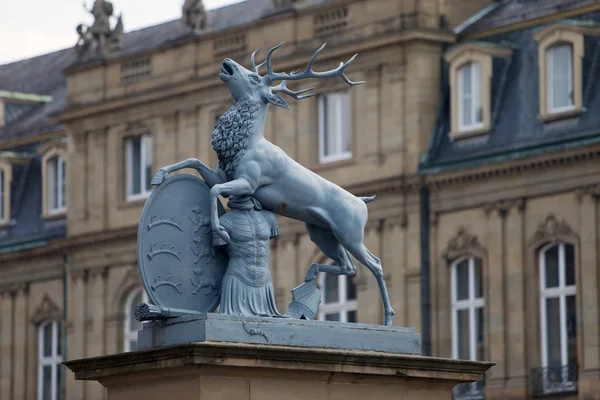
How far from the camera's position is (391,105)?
5962cm

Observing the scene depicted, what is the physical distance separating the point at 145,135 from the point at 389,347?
4714 cm

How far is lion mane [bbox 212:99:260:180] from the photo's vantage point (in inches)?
832

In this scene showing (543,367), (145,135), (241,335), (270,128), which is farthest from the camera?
(145,135)

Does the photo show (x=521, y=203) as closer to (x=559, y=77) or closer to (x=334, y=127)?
(x=559, y=77)

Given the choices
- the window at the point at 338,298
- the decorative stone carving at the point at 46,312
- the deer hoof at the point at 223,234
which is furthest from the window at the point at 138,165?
the deer hoof at the point at 223,234

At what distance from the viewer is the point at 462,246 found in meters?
57.5

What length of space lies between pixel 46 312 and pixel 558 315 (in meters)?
22.6

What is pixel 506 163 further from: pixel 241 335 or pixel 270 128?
pixel 241 335

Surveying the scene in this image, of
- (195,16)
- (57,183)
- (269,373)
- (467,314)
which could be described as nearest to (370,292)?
(467,314)

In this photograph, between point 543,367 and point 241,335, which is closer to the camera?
point 241,335

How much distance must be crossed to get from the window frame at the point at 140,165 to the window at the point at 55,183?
496 centimetres

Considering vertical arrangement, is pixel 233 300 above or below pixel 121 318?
below

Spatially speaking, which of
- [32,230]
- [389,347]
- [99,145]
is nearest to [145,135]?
[99,145]

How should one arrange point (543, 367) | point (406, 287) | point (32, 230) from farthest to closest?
point (32, 230) → point (406, 287) → point (543, 367)
